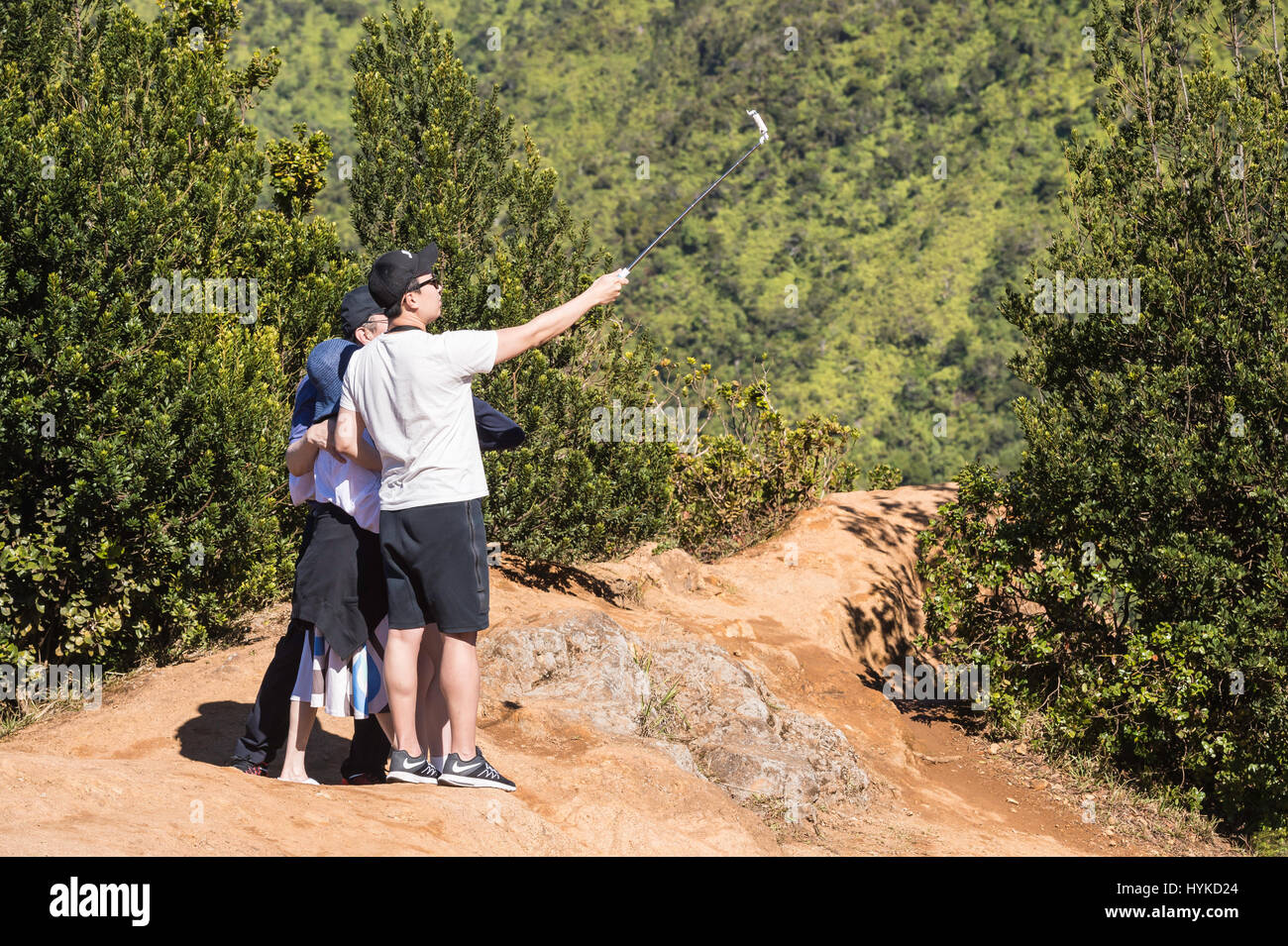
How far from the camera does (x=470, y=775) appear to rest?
4.31 m

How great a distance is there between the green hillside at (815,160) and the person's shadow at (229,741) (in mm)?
30307

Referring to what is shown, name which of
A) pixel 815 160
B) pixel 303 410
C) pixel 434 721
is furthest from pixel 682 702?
pixel 815 160

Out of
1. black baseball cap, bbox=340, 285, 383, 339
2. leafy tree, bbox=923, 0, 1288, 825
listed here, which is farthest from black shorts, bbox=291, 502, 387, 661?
leafy tree, bbox=923, 0, 1288, 825

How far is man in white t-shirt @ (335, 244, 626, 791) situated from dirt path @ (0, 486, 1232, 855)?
49 cm

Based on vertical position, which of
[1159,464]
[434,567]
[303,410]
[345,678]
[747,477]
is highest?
[303,410]

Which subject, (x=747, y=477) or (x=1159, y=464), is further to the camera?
(x=747, y=477)

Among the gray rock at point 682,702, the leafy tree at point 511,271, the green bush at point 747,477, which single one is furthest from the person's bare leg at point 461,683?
the green bush at point 747,477

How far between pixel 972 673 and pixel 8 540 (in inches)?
236

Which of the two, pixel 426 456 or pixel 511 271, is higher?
pixel 511 271

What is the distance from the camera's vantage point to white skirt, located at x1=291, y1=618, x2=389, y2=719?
4430 mm

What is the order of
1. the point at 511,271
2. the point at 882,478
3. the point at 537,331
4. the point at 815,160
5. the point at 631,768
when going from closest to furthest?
1. the point at 537,331
2. the point at 631,768
3. the point at 511,271
4. the point at 882,478
5. the point at 815,160

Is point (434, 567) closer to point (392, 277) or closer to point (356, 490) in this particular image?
point (356, 490)

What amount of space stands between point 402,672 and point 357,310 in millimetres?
1347

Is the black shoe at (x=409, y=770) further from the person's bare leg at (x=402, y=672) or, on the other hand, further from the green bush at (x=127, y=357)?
the green bush at (x=127, y=357)
